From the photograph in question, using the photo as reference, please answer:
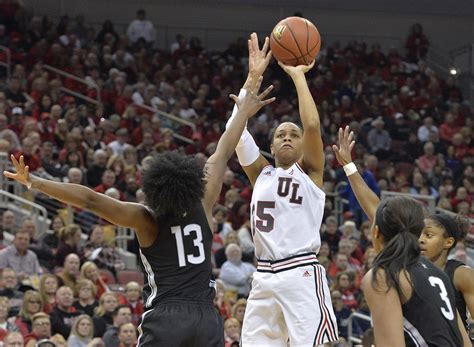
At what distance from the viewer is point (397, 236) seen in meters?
4.72

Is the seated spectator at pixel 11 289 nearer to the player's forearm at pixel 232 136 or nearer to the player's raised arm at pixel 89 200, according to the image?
the player's forearm at pixel 232 136

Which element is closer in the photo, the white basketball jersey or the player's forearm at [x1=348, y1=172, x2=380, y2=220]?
the player's forearm at [x1=348, y1=172, x2=380, y2=220]

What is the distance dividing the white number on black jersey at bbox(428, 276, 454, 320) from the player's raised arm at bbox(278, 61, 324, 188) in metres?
2.18

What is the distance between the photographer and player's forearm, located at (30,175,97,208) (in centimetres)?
525

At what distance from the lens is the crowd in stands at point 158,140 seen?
11.4 metres

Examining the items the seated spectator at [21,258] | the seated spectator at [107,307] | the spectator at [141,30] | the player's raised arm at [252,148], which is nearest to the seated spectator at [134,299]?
the seated spectator at [107,307]

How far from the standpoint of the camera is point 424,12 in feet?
85.4

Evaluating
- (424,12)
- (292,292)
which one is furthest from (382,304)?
(424,12)

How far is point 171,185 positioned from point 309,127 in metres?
1.56

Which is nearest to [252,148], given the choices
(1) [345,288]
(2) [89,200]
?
(2) [89,200]

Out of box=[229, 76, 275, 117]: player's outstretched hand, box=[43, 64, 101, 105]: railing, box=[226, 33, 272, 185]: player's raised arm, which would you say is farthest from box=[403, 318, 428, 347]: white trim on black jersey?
box=[43, 64, 101, 105]: railing

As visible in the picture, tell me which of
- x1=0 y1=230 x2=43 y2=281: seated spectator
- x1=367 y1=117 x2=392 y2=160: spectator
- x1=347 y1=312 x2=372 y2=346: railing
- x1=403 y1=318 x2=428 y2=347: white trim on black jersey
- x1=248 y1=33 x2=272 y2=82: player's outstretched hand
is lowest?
x1=347 y1=312 x2=372 y2=346: railing

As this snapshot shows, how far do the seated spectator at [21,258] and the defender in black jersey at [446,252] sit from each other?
6.69 metres

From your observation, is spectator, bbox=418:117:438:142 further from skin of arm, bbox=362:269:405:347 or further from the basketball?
skin of arm, bbox=362:269:405:347
